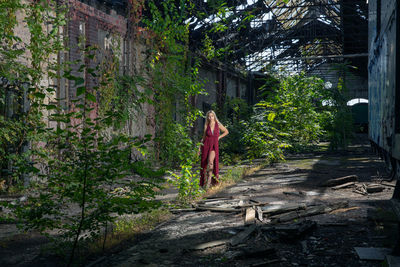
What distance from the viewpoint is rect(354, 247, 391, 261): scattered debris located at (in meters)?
3.79

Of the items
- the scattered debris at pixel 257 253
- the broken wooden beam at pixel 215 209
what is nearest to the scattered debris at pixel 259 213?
the broken wooden beam at pixel 215 209

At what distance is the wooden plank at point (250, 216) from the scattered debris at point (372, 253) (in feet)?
5.05

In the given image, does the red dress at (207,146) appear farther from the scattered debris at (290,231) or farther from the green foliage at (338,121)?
the green foliage at (338,121)

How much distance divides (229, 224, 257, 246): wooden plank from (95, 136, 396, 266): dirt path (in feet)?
0.09

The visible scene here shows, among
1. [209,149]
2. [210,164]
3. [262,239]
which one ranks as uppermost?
[209,149]

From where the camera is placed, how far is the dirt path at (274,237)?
3.89 meters

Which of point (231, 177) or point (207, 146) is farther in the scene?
point (231, 177)

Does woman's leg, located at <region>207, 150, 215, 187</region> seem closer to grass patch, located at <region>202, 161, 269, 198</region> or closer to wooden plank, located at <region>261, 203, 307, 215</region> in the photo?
grass patch, located at <region>202, 161, 269, 198</region>

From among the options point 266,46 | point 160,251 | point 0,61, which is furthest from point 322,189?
point 266,46

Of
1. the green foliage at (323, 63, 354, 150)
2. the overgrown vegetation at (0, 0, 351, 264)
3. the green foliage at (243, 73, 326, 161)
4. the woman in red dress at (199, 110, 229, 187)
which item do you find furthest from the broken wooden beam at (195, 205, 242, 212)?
the green foliage at (323, 63, 354, 150)

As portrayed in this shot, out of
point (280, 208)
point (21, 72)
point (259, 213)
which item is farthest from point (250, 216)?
point (21, 72)

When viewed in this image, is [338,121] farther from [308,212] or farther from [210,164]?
[308,212]

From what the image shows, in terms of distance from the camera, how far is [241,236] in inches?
178

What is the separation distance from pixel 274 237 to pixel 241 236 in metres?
0.39
